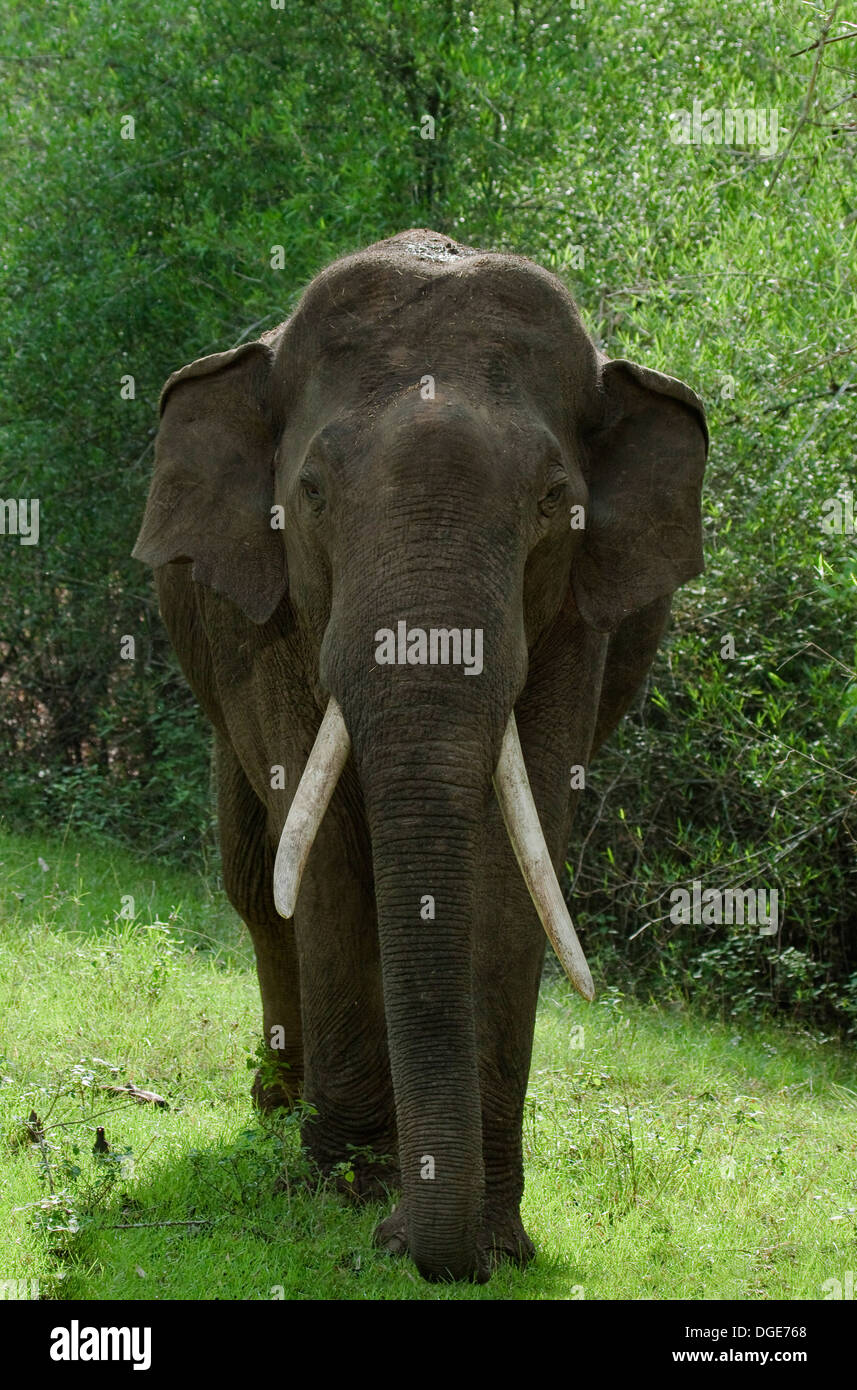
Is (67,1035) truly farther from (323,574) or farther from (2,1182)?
(323,574)

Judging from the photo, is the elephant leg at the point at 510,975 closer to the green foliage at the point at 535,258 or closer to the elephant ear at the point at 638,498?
the elephant ear at the point at 638,498

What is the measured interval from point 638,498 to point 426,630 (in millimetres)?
1454

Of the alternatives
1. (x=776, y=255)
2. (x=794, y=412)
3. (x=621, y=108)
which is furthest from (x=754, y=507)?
(x=621, y=108)

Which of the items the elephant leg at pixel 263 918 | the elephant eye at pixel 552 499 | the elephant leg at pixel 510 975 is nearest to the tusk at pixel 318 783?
the elephant leg at pixel 510 975

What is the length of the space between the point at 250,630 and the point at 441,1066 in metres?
1.93

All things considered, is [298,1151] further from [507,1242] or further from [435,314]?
[435,314]

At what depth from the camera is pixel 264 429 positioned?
20.1 ft

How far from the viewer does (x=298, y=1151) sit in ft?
20.3

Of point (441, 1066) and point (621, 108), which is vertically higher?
point (621, 108)

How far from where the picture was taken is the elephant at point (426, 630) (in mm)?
4926

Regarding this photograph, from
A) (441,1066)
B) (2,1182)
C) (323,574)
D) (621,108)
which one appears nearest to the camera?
(441,1066)

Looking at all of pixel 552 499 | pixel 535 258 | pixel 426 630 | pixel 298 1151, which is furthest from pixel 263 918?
pixel 535 258

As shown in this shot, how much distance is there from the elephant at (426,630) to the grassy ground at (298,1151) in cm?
28

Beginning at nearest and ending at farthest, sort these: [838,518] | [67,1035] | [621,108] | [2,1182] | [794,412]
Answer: [2,1182] → [67,1035] → [838,518] → [794,412] → [621,108]
